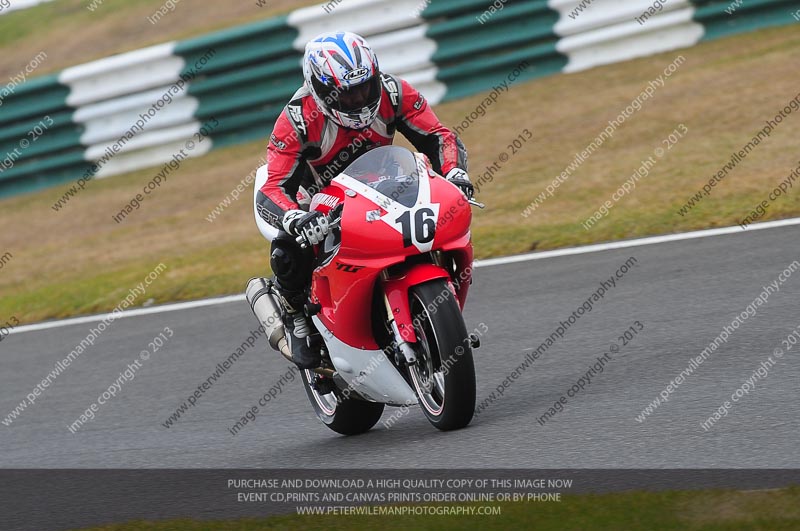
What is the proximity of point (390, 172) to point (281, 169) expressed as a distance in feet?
2.28

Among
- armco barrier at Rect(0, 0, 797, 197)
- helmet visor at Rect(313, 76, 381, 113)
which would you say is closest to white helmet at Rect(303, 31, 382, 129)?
helmet visor at Rect(313, 76, 381, 113)

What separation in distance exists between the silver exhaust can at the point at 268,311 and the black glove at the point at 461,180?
1226mm

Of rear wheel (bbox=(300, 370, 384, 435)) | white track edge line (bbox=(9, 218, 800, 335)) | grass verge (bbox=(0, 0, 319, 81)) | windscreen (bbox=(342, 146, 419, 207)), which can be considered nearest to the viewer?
windscreen (bbox=(342, 146, 419, 207))

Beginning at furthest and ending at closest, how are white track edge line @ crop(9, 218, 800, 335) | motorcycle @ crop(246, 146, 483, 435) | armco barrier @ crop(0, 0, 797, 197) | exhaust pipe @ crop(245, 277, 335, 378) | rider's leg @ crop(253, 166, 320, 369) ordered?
armco barrier @ crop(0, 0, 797, 197), white track edge line @ crop(9, 218, 800, 335), exhaust pipe @ crop(245, 277, 335, 378), rider's leg @ crop(253, 166, 320, 369), motorcycle @ crop(246, 146, 483, 435)

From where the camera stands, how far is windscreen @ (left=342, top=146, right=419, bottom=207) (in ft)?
17.3

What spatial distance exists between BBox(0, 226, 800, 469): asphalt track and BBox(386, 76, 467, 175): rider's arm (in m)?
1.18

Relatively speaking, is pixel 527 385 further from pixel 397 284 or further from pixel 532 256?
pixel 532 256

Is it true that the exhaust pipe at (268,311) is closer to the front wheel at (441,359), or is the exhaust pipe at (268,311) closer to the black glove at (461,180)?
the front wheel at (441,359)

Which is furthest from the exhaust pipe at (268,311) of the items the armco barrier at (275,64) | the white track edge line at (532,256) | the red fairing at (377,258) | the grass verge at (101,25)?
the grass verge at (101,25)

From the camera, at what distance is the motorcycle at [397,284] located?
5.10 meters

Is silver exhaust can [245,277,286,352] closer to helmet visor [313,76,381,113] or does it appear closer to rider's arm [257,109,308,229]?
rider's arm [257,109,308,229]

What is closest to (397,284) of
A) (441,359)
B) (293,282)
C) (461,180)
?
(441,359)

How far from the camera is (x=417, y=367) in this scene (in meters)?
5.40
